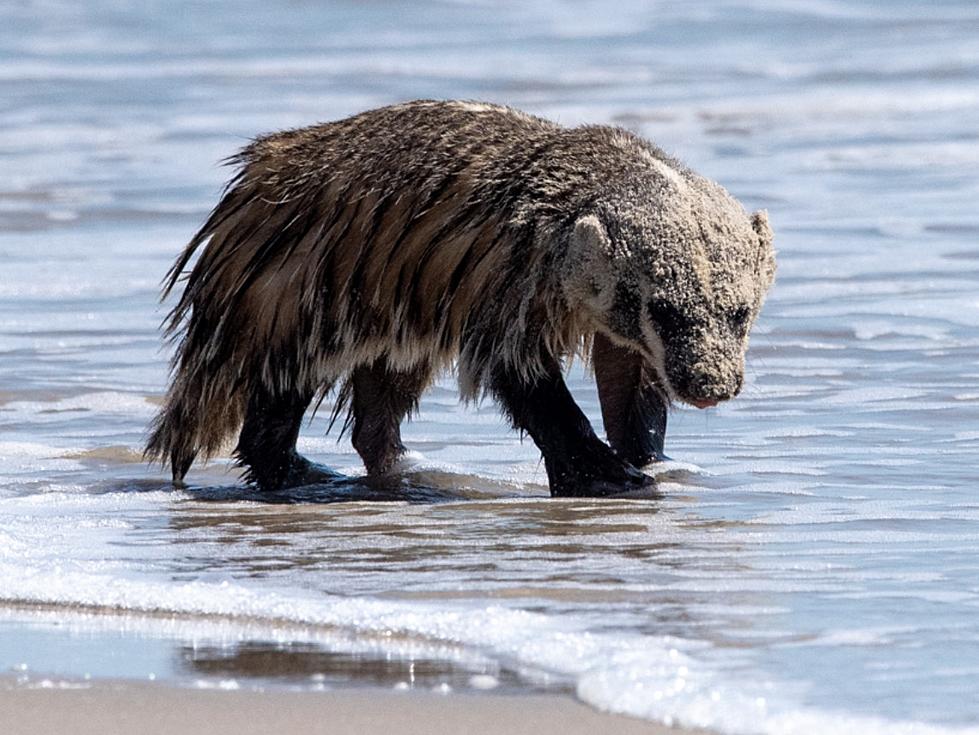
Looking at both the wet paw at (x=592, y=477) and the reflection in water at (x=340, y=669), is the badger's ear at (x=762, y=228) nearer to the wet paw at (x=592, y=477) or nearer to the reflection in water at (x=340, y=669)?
the wet paw at (x=592, y=477)

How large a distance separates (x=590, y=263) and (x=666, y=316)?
0.34m

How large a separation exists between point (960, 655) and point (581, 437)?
2748 mm

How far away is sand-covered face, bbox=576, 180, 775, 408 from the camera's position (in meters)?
7.89

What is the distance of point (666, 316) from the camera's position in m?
7.97

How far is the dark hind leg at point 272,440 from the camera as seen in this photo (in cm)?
891

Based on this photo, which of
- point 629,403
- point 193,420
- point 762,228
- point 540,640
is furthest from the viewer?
point 193,420

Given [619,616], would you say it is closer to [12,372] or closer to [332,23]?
[12,372]

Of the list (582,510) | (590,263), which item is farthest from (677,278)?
(582,510)

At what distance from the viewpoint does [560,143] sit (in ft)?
27.8

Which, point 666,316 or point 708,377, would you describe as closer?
point 708,377

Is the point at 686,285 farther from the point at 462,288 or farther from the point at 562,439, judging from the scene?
the point at 462,288

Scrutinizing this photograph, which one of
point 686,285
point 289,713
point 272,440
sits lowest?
point 289,713

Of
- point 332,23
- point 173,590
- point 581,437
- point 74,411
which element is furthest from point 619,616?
point 332,23

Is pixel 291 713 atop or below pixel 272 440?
below
